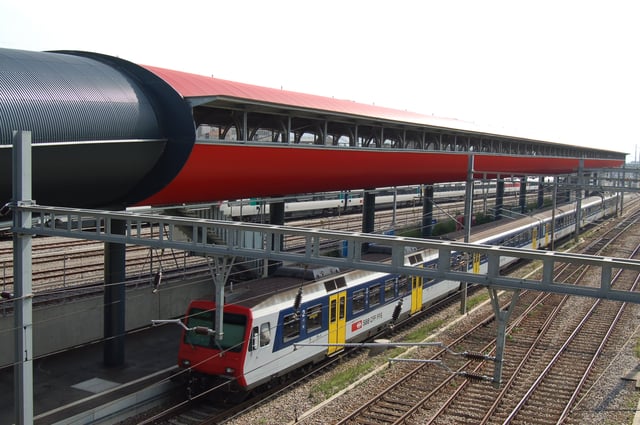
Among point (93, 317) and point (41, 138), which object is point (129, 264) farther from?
point (41, 138)

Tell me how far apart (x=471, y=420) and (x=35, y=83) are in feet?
34.6

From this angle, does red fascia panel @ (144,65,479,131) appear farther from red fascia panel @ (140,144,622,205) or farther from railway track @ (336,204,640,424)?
railway track @ (336,204,640,424)

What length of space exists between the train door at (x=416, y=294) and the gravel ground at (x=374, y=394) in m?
3.24

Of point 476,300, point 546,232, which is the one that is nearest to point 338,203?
point 546,232

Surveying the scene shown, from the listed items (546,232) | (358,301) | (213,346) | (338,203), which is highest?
(338,203)

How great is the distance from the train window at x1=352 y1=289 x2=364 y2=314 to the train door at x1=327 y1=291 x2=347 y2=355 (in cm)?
50

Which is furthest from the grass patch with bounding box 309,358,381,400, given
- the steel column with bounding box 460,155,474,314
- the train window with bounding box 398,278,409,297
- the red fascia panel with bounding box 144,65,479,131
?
the red fascia panel with bounding box 144,65,479,131

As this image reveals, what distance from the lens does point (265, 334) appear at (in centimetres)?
1274

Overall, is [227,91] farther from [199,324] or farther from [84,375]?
[84,375]

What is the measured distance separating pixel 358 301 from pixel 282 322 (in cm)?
319

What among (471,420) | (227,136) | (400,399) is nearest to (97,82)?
(227,136)

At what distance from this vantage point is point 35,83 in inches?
419

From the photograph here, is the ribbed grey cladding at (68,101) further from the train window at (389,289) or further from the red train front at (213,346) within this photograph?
the train window at (389,289)

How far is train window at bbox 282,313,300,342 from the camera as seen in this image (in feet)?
43.7
